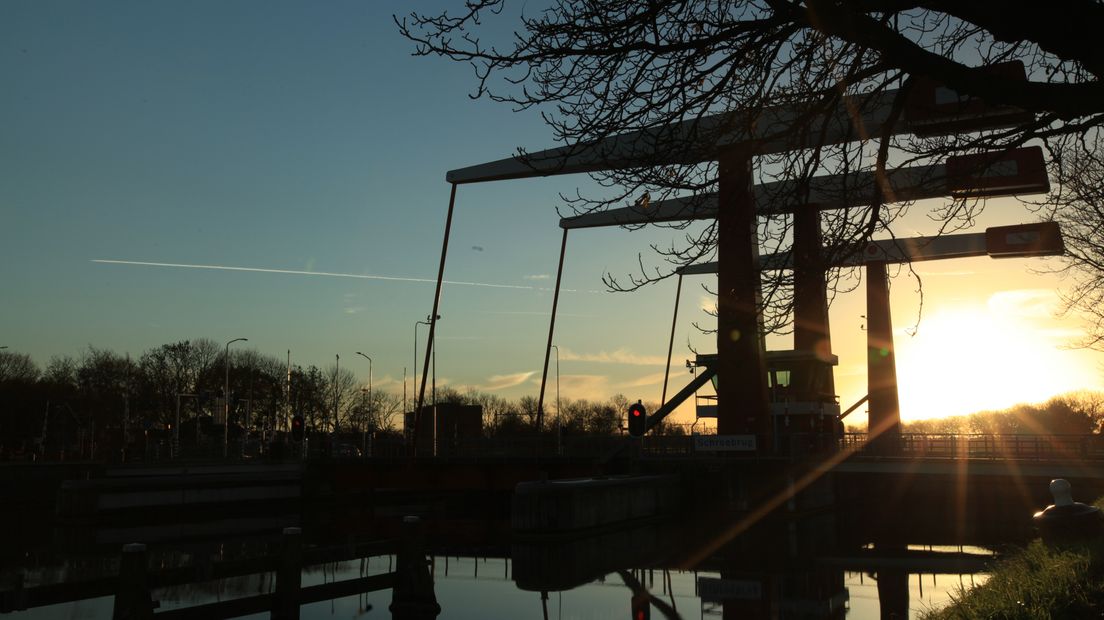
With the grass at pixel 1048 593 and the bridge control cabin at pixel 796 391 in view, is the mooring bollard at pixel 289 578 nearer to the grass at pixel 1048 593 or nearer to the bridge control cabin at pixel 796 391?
the grass at pixel 1048 593

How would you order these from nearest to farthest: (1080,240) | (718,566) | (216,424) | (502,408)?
(718,566) < (1080,240) < (216,424) < (502,408)

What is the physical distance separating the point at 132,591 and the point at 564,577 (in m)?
12.9

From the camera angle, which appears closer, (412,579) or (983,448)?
(412,579)

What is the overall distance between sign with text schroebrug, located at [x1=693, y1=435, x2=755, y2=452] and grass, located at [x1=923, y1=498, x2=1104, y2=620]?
2749cm

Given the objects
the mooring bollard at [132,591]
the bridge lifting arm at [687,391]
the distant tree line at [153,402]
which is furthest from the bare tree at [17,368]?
the mooring bollard at [132,591]

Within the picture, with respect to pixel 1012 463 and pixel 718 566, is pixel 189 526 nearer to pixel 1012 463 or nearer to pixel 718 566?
pixel 718 566

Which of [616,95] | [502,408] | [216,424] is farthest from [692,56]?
[502,408]

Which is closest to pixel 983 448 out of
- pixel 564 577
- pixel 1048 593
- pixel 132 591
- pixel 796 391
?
pixel 796 391

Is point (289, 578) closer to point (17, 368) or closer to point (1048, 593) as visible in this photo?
point (1048, 593)

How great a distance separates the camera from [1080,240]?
88.8 ft

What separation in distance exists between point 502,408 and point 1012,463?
119 m

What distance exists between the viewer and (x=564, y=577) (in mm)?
21844

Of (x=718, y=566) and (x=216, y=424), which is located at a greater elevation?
(x=216, y=424)

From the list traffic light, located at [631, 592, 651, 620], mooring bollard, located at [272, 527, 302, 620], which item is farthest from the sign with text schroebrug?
mooring bollard, located at [272, 527, 302, 620]
